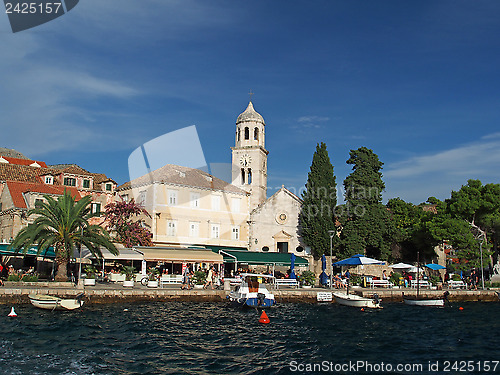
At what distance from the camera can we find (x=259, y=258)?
141ft

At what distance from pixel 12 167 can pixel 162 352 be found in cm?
3622

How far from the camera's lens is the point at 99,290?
3033 cm

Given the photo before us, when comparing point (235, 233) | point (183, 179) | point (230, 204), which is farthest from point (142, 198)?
point (235, 233)

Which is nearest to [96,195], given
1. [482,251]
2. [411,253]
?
[411,253]

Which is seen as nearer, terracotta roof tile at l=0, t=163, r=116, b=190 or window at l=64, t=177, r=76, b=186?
terracotta roof tile at l=0, t=163, r=116, b=190

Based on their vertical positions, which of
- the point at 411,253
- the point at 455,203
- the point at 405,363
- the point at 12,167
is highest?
the point at 12,167

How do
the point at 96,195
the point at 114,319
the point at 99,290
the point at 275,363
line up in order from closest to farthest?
the point at 275,363, the point at 114,319, the point at 99,290, the point at 96,195

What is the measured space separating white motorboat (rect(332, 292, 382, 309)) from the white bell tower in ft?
75.4

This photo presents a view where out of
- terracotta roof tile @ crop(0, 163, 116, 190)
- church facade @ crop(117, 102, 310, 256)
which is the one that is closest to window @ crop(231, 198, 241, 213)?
church facade @ crop(117, 102, 310, 256)

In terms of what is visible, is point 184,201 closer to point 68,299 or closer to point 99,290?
point 99,290

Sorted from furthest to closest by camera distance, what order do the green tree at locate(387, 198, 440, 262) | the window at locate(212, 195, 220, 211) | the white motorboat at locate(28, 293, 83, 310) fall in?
the window at locate(212, 195, 220, 211) < the green tree at locate(387, 198, 440, 262) < the white motorboat at locate(28, 293, 83, 310)

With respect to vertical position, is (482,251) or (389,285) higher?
(482,251)

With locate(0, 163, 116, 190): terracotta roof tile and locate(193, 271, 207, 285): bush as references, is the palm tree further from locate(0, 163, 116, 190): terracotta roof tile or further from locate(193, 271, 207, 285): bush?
locate(0, 163, 116, 190): terracotta roof tile

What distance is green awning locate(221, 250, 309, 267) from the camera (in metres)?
42.6
